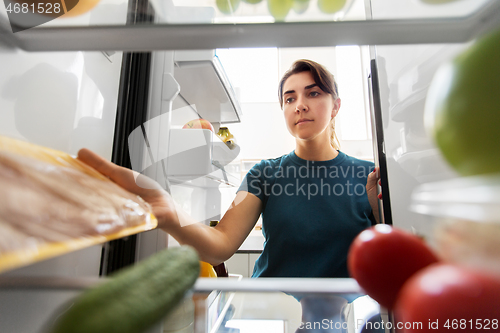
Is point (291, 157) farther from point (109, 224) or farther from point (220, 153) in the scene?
point (109, 224)

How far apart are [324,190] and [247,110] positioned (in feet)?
4.37

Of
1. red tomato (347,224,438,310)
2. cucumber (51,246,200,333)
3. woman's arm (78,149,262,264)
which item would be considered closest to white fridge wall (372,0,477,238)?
red tomato (347,224,438,310)

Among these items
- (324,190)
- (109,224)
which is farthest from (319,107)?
(109,224)

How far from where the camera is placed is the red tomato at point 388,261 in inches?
6.2

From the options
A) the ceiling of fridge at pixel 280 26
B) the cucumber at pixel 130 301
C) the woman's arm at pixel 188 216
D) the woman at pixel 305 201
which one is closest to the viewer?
the cucumber at pixel 130 301

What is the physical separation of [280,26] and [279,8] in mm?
30

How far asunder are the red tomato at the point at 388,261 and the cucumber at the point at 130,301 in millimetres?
112

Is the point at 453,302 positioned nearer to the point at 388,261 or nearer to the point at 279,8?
the point at 388,261

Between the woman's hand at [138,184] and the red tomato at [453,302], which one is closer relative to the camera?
the red tomato at [453,302]

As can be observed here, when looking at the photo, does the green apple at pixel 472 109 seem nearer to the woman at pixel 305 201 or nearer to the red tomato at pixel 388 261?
the red tomato at pixel 388 261

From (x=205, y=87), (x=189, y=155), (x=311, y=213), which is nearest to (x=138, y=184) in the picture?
(x=189, y=155)

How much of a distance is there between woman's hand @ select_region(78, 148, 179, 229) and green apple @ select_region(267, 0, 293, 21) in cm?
26

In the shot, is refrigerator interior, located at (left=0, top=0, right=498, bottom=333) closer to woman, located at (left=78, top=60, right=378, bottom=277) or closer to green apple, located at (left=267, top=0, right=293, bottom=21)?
green apple, located at (left=267, top=0, right=293, bottom=21)

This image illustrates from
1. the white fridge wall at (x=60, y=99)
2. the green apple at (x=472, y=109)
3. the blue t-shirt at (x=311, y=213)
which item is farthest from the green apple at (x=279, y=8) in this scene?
the blue t-shirt at (x=311, y=213)
